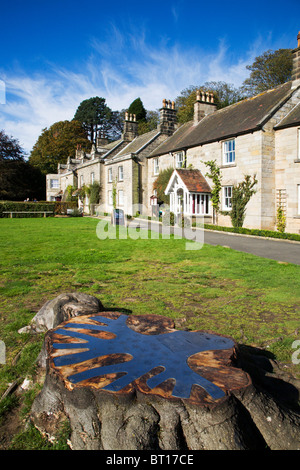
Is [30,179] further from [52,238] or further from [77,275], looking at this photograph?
[77,275]

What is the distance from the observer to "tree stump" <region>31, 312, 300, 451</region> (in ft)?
7.57

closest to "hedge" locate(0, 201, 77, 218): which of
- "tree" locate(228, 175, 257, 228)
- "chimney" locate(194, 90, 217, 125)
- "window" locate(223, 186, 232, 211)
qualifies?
"chimney" locate(194, 90, 217, 125)

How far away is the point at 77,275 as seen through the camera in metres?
8.13

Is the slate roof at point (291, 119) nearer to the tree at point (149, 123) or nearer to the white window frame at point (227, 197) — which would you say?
the white window frame at point (227, 197)

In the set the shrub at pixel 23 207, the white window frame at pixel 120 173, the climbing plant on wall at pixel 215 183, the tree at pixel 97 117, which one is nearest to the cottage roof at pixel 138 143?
the white window frame at pixel 120 173

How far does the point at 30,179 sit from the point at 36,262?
163ft

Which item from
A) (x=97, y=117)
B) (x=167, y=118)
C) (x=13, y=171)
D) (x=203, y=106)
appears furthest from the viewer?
(x=97, y=117)

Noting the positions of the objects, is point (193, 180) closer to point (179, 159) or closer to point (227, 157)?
point (227, 157)

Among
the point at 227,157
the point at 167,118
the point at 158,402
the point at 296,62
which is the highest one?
the point at 167,118

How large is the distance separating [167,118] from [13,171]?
82.7 ft

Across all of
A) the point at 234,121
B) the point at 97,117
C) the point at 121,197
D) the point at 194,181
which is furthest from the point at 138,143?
the point at 97,117

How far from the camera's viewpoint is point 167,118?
33094 millimetres

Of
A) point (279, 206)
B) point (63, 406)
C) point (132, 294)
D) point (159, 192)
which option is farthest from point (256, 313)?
point (159, 192)

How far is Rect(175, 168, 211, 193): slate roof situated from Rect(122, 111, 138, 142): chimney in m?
16.2
